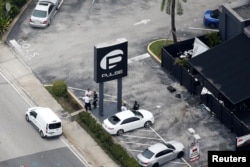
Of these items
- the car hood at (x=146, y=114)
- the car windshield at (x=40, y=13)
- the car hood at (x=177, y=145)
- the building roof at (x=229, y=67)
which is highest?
the car windshield at (x=40, y=13)

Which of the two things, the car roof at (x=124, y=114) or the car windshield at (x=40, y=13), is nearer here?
the car roof at (x=124, y=114)

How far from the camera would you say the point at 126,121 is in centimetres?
7325

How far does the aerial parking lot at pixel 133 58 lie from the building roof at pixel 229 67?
285 centimetres

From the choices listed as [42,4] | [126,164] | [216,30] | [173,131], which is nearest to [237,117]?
[173,131]

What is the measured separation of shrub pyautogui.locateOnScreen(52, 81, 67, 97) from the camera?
78125 mm

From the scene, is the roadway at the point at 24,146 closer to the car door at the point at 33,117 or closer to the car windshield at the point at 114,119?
the car door at the point at 33,117

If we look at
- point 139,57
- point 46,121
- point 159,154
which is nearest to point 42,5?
point 139,57

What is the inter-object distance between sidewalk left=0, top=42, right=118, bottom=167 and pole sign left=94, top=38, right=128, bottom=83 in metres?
4.87

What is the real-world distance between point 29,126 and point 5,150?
4.04m

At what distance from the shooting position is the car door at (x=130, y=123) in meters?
73.2

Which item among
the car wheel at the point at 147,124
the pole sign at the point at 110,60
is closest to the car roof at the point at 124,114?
the car wheel at the point at 147,124

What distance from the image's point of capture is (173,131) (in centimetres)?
7406

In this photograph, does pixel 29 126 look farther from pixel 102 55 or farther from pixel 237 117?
pixel 237 117

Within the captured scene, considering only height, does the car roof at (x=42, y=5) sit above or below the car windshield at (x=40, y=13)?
above
